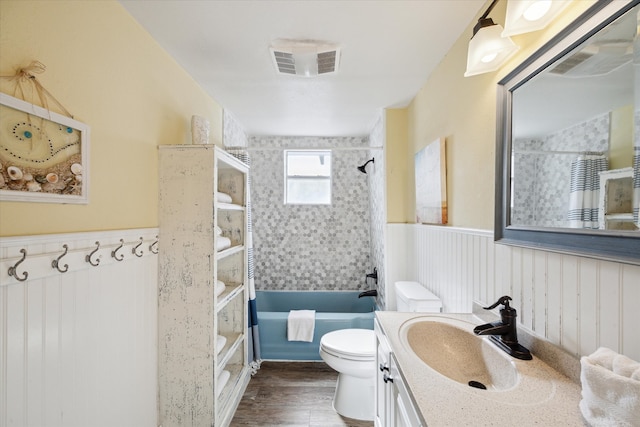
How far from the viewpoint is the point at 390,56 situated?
175 cm

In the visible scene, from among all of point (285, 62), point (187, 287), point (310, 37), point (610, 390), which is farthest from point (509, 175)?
point (187, 287)

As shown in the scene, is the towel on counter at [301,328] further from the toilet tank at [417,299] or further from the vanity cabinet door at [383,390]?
the vanity cabinet door at [383,390]

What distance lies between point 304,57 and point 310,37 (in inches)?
5.7

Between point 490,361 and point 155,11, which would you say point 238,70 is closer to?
point 155,11

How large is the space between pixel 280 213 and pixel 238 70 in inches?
78.9

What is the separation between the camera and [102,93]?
4.00 ft

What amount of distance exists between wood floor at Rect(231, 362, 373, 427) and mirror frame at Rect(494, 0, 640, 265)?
5.45 ft

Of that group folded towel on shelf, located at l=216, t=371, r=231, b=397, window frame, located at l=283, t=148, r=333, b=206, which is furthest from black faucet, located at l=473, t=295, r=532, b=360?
window frame, located at l=283, t=148, r=333, b=206

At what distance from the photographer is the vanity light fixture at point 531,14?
86 centimetres

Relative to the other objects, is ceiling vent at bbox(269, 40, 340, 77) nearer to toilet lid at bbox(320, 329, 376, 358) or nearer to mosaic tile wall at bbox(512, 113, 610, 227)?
mosaic tile wall at bbox(512, 113, 610, 227)

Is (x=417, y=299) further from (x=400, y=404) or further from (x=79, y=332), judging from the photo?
(x=79, y=332)

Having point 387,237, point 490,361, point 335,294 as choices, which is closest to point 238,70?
point 387,237

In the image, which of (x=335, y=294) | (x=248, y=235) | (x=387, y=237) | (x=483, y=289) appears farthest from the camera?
(x=335, y=294)

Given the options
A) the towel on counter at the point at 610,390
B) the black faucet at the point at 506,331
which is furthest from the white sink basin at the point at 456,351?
the towel on counter at the point at 610,390
